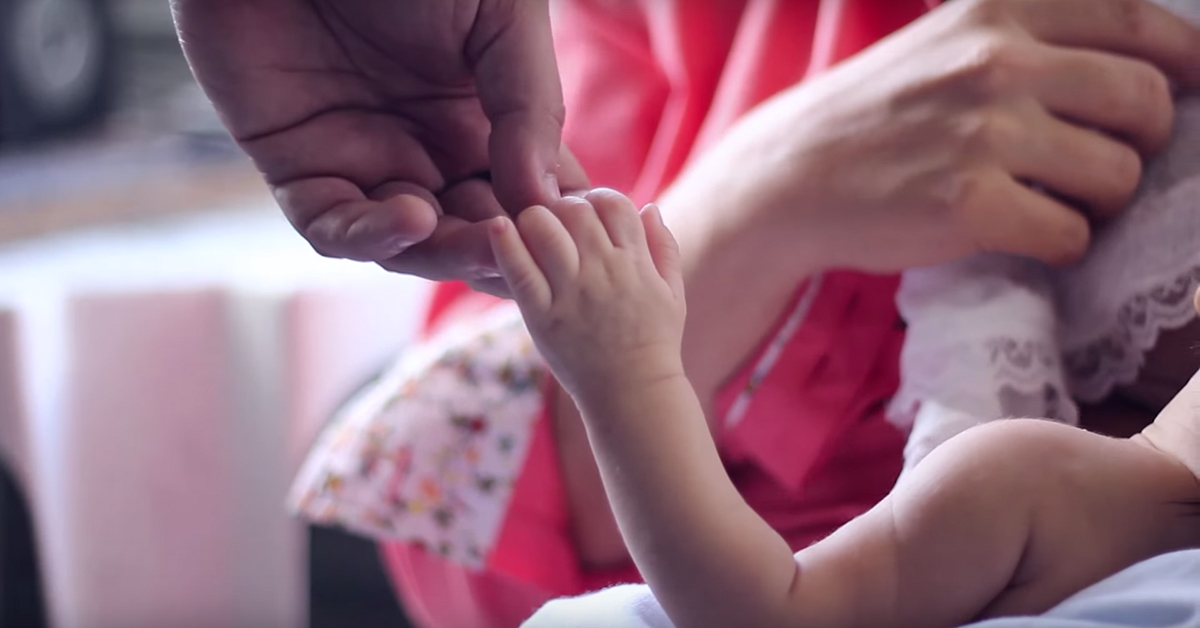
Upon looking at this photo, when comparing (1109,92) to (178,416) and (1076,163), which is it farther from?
(178,416)

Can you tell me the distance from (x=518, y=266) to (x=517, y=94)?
0.26ft

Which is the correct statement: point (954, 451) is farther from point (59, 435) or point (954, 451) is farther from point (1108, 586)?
point (59, 435)

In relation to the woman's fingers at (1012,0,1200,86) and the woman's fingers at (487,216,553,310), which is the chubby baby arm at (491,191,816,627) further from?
the woman's fingers at (1012,0,1200,86)

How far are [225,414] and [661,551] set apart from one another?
752 millimetres

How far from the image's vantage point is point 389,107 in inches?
15.1

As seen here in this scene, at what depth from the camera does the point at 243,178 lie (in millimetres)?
1121

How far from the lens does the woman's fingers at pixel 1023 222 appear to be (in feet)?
1.33

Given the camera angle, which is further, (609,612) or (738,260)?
(738,260)

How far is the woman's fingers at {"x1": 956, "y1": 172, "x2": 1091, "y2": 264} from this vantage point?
1.33 feet

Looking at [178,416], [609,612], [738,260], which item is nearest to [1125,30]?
[738,260]

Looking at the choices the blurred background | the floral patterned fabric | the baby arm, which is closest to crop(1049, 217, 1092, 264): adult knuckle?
the baby arm

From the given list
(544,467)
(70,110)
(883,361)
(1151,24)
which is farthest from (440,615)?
(70,110)

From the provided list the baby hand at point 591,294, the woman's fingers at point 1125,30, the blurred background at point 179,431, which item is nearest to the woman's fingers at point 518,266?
the baby hand at point 591,294

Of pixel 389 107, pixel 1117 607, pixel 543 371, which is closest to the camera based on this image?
pixel 1117 607
